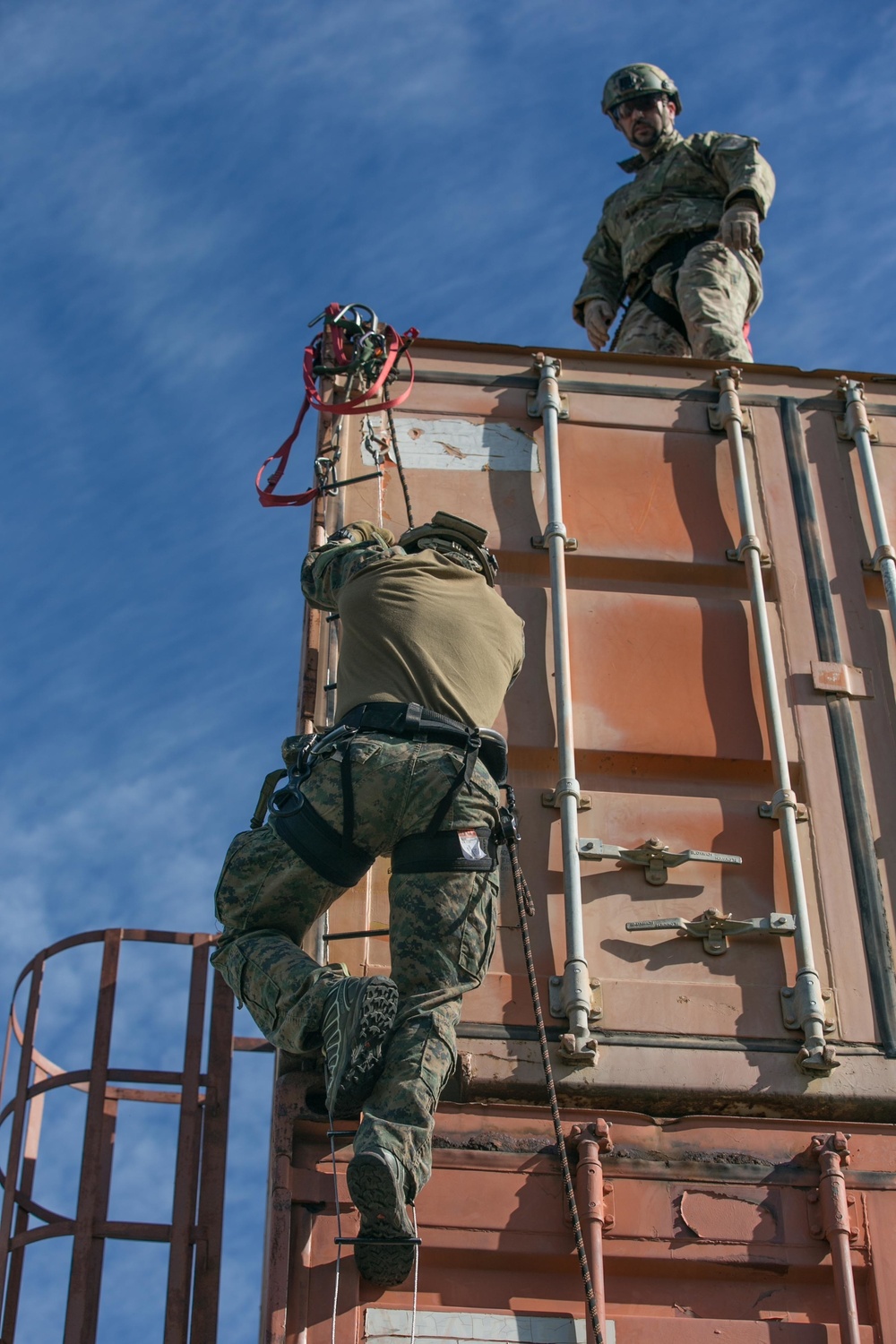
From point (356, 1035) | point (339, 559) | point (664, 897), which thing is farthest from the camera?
→ point (339, 559)

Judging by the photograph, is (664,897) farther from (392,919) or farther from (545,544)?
(545,544)

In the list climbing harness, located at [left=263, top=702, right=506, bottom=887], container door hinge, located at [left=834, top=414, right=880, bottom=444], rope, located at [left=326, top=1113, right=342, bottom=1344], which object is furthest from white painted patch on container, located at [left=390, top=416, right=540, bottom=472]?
→ rope, located at [left=326, top=1113, right=342, bottom=1344]

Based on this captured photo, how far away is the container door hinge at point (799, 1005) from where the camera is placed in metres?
6.01

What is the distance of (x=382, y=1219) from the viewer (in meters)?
4.83

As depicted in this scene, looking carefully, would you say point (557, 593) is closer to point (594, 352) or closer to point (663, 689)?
point (663, 689)

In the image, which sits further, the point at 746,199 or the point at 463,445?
the point at 746,199

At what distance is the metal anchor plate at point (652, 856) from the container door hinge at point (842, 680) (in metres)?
0.98

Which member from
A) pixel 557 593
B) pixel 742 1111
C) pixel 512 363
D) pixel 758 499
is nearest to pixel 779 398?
pixel 758 499

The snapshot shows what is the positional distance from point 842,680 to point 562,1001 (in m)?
1.86

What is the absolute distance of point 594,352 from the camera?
26.3ft

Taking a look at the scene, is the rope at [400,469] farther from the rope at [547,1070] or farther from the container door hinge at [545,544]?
the rope at [547,1070]

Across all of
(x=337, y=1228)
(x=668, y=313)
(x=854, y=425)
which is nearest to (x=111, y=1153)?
(x=337, y=1228)

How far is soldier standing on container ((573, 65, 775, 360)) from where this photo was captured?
9609 mm

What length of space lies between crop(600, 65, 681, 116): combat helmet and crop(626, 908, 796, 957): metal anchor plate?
19.9 feet
